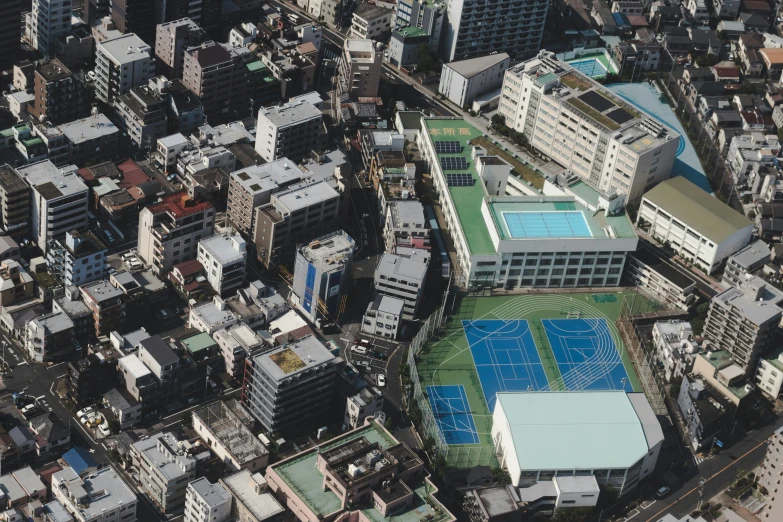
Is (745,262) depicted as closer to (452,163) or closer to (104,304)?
(452,163)

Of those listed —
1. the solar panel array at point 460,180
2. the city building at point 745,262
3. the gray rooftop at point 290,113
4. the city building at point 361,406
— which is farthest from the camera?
the gray rooftop at point 290,113

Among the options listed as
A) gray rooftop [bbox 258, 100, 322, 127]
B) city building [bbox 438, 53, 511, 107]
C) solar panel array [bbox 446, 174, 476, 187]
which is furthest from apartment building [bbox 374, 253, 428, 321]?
city building [bbox 438, 53, 511, 107]

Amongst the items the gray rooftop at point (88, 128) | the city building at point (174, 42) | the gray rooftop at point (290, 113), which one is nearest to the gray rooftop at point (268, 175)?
the gray rooftop at point (290, 113)

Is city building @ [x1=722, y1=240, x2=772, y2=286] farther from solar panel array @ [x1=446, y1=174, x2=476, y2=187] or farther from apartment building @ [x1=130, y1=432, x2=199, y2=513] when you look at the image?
apartment building @ [x1=130, y1=432, x2=199, y2=513]

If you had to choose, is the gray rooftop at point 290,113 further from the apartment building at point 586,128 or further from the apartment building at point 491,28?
the apartment building at point 491,28

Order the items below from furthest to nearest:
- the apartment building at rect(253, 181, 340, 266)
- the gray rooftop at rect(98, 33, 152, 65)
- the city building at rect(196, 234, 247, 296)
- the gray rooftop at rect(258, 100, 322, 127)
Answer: the gray rooftop at rect(98, 33, 152, 65) → the gray rooftop at rect(258, 100, 322, 127) → the apartment building at rect(253, 181, 340, 266) → the city building at rect(196, 234, 247, 296)

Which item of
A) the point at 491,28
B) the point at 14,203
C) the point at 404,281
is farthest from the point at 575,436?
the point at 491,28

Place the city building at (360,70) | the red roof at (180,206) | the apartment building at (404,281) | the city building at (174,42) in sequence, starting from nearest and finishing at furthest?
the apartment building at (404,281) < the red roof at (180,206) < the city building at (174,42) < the city building at (360,70)
